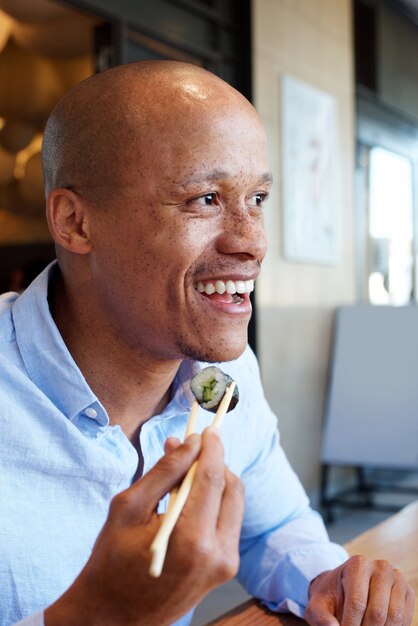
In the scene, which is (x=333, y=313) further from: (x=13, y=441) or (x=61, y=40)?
(x=13, y=441)

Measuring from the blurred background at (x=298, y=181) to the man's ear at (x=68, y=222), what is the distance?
107 inches

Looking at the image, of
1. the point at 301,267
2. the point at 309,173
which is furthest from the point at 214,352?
the point at 309,173

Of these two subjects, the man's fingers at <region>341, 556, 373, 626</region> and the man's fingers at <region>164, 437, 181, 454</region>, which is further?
the man's fingers at <region>341, 556, 373, 626</region>

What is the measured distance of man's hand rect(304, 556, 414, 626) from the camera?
3.61ft

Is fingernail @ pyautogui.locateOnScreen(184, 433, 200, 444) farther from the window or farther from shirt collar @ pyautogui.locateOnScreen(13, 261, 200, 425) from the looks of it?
the window

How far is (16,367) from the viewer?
3.81 ft

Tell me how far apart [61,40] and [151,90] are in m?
3.56

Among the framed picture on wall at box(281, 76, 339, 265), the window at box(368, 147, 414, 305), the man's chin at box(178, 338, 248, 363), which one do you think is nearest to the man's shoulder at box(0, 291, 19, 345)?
the man's chin at box(178, 338, 248, 363)

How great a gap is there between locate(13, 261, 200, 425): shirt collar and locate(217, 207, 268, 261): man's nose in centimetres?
27

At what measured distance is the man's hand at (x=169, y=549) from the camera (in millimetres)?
722

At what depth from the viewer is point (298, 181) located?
15.5ft

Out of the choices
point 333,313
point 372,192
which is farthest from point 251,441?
point 372,192

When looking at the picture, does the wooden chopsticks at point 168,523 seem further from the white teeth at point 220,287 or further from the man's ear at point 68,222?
the man's ear at point 68,222

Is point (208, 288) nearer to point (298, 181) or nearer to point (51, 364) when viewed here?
point (51, 364)
